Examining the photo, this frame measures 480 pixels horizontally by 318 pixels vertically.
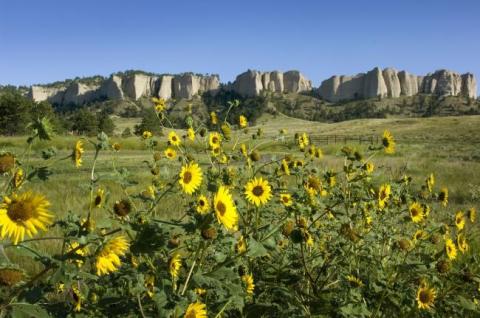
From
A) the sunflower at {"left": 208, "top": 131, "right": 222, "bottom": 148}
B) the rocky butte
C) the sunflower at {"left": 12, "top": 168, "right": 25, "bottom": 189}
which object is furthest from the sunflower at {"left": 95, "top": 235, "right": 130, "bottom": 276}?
the rocky butte

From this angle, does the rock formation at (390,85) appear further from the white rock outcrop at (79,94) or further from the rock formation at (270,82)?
the white rock outcrop at (79,94)

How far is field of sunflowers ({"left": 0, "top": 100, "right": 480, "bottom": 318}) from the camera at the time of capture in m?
1.59

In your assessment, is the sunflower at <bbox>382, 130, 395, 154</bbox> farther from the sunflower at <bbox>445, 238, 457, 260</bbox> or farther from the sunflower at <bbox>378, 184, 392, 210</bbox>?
the sunflower at <bbox>445, 238, 457, 260</bbox>

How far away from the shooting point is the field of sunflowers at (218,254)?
1.59 metres

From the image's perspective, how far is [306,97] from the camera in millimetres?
159000

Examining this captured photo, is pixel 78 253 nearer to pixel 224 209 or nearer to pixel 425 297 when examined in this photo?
pixel 224 209

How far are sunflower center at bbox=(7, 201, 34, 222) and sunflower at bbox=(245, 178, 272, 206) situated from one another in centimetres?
140

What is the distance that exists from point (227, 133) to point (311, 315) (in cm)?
183

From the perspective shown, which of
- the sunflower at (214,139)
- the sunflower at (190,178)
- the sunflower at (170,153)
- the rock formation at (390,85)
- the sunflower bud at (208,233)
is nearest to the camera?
the sunflower bud at (208,233)

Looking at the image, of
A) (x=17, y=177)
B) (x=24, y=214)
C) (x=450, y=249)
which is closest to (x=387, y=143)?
(x=450, y=249)

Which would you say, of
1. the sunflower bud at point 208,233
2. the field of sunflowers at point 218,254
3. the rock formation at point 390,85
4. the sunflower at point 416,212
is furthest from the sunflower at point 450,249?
the rock formation at point 390,85

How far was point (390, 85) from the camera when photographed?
162125mm

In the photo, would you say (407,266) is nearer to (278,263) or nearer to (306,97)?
(278,263)

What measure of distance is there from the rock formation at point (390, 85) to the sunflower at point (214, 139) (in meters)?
161
